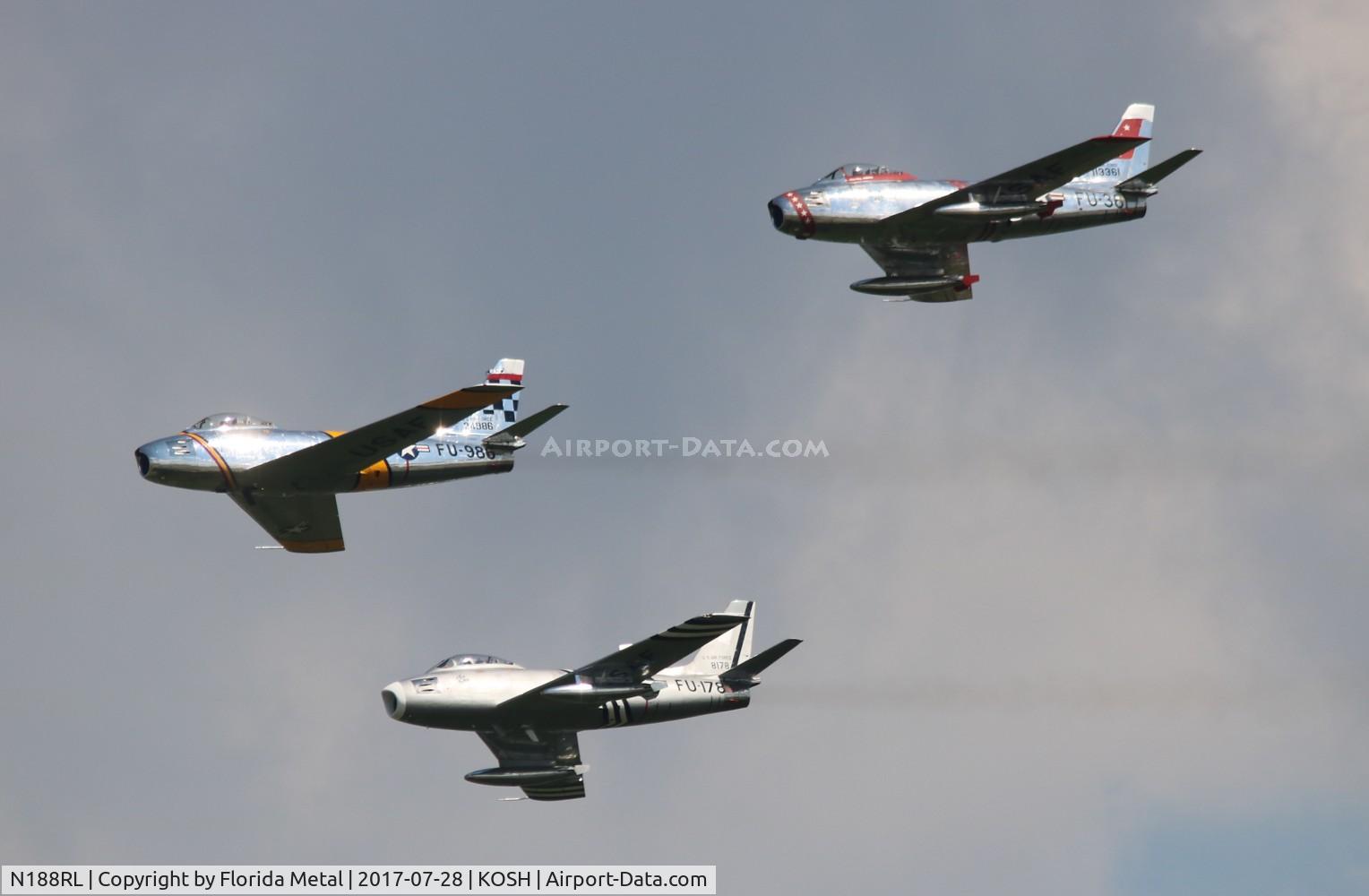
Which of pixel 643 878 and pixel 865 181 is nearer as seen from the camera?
pixel 643 878

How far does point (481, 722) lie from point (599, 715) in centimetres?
391

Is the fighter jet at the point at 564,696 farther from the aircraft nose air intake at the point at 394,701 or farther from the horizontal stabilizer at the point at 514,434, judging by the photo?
the horizontal stabilizer at the point at 514,434

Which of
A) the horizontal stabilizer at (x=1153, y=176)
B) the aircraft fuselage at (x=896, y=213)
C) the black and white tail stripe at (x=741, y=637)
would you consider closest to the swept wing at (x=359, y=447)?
the aircraft fuselage at (x=896, y=213)

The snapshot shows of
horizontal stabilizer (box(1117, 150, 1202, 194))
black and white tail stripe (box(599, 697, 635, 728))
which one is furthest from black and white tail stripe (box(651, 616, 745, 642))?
horizontal stabilizer (box(1117, 150, 1202, 194))

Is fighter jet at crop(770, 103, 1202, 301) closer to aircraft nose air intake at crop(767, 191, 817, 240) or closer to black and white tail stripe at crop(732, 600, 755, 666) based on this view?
aircraft nose air intake at crop(767, 191, 817, 240)

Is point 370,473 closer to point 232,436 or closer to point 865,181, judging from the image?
point 232,436

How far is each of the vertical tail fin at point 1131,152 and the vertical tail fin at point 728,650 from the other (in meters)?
19.7

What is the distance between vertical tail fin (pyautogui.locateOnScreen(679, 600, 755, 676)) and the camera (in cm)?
7050

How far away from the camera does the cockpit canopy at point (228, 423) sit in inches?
2611

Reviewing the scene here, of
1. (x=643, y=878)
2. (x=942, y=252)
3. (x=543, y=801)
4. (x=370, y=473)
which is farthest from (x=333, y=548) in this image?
(x=942, y=252)

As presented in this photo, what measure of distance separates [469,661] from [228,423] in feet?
35.5

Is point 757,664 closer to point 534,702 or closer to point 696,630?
point 696,630

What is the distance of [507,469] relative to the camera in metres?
70.0

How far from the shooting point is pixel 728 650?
71.9 m
